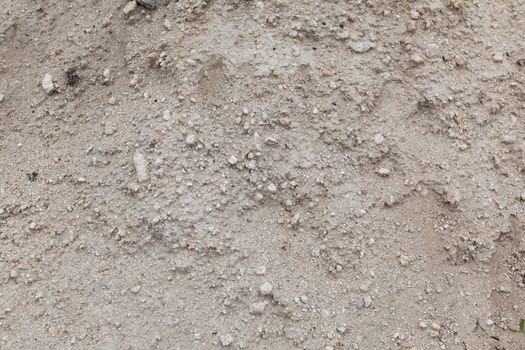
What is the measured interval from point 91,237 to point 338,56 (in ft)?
5.09

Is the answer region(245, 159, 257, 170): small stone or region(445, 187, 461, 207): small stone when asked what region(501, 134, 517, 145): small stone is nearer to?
region(445, 187, 461, 207): small stone

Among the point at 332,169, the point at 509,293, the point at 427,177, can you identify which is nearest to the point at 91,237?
the point at 332,169

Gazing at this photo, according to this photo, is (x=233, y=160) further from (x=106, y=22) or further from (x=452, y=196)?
(x=106, y=22)

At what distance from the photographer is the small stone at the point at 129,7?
3329 millimetres

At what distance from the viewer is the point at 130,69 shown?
3260 millimetres

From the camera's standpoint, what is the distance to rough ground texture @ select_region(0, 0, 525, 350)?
2.71 m

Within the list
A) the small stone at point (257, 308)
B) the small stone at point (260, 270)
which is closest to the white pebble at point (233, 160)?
the small stone at point (260, 270)

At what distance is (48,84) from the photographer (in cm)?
345

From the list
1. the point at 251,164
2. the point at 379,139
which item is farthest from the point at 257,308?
the point at 379,139

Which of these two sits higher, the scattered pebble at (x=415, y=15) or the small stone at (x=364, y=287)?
the scattered pebble at (x=415, y=15)

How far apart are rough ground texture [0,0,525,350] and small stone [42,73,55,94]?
9.9 inches

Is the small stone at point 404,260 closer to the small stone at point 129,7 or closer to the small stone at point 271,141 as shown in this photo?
the small stone at point 271,141

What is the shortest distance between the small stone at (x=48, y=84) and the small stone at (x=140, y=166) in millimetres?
848

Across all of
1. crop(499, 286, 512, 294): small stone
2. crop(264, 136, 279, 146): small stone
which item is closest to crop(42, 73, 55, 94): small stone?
crop(264, 136, 279, 146): small stone
